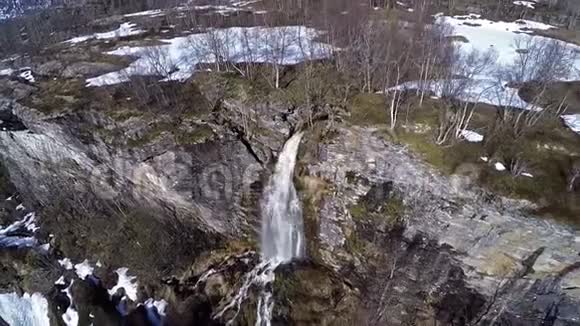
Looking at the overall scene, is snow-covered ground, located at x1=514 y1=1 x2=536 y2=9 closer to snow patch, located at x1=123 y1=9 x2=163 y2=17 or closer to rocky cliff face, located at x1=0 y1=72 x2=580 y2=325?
rocky cliff face, located at x1=0 y1=72 x2=580 y2=325

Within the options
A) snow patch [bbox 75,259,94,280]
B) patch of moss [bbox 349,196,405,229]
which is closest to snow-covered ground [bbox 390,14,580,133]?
patch of moss [bbox 349,196,405,229]

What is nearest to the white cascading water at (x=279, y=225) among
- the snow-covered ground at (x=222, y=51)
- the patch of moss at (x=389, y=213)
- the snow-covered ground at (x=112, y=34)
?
the patch of moss at (x=389, y=213)

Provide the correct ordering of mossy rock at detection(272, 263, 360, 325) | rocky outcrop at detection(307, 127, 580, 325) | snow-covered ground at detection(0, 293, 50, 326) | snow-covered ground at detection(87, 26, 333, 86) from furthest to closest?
snow-covered ground at detection(87, 26, 333, 86), snow-covered ground at detection(0, 293, 50, 326), mossy rock at detection(272, 263, 360, 325), rocky outcrop at detection(307, 127, 580, 325)

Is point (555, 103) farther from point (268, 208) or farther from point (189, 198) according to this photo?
point (189, 198)

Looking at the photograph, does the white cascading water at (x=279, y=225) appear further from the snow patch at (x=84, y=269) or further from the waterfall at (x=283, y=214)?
the snow patch at (x=84, y=269)

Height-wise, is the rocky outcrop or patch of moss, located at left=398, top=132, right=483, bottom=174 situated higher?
patch of moss, located at left=398, top=132, right=483, bottom=174

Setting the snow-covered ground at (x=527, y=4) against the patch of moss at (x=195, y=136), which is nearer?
the patch of moss at (x=195, y=136)
